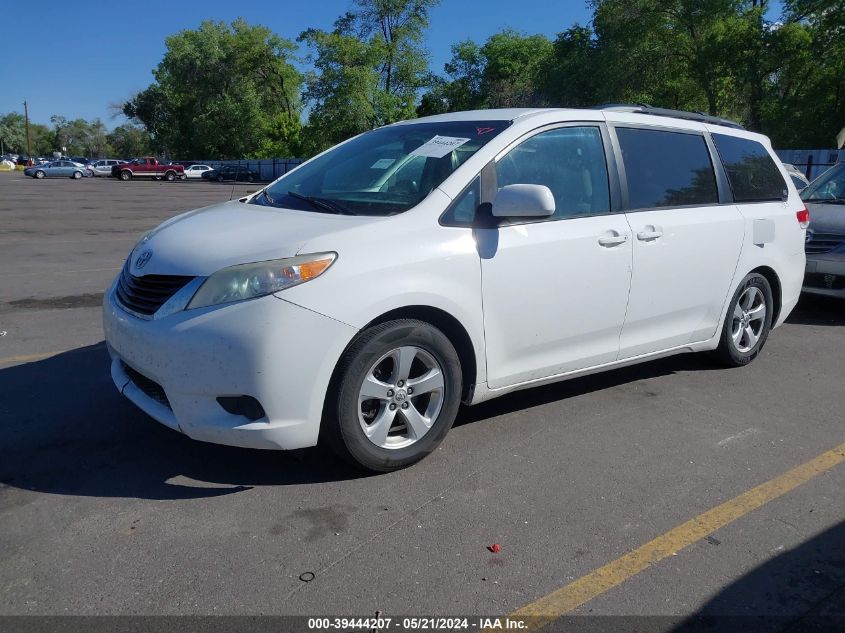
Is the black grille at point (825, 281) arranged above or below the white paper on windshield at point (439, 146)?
below

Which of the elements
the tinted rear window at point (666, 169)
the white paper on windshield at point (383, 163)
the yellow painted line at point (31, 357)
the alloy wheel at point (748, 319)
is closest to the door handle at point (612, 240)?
the tinted rear window at point (666, 169)

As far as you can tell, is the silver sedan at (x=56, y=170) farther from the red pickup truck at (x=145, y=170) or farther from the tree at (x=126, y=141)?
the tree at (x=126, y=141)

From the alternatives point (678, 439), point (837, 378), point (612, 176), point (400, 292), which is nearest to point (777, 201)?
point (837, 378)

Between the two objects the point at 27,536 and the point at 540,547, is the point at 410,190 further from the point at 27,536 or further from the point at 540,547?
the point at 27,536

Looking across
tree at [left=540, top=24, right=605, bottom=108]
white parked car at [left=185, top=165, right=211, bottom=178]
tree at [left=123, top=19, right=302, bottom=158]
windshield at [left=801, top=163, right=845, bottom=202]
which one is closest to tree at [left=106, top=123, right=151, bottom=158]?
tree at [left=123, top=19, right=302, bottom=158]

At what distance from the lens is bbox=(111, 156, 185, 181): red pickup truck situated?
185ft

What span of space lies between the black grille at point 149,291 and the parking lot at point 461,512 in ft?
2.63

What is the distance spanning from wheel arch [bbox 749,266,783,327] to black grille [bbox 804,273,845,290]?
212cm

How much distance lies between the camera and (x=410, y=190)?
4000mm

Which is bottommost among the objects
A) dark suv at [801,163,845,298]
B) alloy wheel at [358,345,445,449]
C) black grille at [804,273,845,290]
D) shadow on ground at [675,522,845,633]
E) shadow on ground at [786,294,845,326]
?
shadow on ground at [675,522,845,633]

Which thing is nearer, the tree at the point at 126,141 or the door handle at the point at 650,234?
the door handle at the point at 650,234

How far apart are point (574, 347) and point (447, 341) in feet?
3.18

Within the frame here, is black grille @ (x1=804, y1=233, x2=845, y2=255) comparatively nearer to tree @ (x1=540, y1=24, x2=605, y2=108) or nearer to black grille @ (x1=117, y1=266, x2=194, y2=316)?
black grille @ (x1=117, y1=266, x2=194, y2=316)

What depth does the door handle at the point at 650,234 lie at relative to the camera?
14.9 ft
